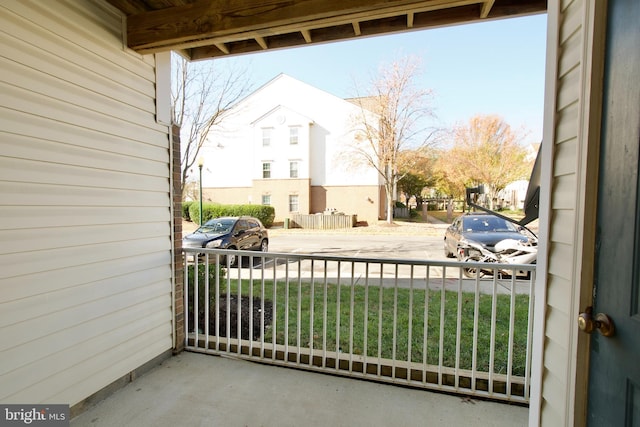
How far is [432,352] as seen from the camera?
2715 millimetres

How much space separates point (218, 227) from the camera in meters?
6.89

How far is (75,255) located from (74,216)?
238 mm

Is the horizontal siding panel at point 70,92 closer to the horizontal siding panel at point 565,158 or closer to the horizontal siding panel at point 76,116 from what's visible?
the horizontal siding panel at point 76,116

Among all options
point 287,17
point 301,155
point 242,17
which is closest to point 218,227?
point 242,17

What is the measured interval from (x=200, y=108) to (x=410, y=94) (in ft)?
37.5

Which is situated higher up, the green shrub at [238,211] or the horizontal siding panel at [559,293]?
the horizontal siding panel at [559,293]

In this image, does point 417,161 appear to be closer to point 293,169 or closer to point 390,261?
point 293,169

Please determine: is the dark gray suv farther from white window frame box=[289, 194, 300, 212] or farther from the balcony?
white window frame box=[289, 194, 300, 212]

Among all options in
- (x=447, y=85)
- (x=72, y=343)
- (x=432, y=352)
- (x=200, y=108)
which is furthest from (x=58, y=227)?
(x=447, y=85)

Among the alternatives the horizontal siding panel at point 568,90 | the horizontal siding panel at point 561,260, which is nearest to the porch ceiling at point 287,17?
the horizontal siding panel at point 568,90

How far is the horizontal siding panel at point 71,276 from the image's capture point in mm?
→ 1556

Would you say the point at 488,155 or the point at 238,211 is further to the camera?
the point at 488,155

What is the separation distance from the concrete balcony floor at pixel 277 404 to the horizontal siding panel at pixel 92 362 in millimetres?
→ 166

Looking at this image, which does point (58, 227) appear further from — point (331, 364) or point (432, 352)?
point (432, 352)
